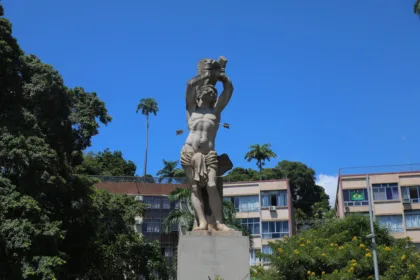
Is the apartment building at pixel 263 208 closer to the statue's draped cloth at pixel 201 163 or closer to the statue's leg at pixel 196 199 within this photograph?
the statue's leg at pixel 196 199

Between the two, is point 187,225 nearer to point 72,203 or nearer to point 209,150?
point 72,203

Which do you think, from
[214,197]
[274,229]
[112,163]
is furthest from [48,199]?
[112,163]

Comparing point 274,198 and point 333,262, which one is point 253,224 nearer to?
point 274,198

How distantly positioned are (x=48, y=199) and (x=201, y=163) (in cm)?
1281

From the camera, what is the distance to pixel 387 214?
128 feet

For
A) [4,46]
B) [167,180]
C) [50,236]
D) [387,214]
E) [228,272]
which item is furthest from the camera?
[167,180]

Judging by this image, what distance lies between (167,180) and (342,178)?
15346 mm

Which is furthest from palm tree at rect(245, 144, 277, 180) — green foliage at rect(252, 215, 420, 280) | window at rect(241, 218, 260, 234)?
green foliage at rect(252, 215, 420, 280)

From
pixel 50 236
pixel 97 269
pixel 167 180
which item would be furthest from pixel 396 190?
pixel 50 236

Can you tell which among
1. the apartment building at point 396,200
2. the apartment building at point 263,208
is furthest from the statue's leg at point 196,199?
the apartment building at point 263,208

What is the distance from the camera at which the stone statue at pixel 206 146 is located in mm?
8656

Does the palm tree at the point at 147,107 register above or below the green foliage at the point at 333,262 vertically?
above

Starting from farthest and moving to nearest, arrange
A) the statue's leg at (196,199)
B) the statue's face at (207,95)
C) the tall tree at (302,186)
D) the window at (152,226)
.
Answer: the tall tree at (302,186) → the window at (152,226) → the statue's face at (207,95) → the statue's leg at (196,199)

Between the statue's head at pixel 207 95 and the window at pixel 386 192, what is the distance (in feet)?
110
